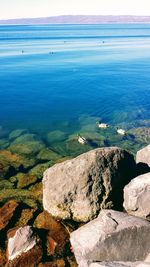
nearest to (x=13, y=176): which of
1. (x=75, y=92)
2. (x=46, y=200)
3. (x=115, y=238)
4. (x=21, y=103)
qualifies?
(x=46, y=200)

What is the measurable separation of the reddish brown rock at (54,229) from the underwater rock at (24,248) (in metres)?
0.66

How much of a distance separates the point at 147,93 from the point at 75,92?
28.0ft

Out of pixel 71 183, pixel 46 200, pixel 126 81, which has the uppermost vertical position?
pixel 71 183

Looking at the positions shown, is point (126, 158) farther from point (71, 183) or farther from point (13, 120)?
point (13, 120)

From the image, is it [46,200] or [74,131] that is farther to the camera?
[74,131]

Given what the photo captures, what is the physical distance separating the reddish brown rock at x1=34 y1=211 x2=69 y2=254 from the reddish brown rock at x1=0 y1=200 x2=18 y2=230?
46.5 inches

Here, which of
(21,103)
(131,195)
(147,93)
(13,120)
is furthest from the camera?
(147,93)

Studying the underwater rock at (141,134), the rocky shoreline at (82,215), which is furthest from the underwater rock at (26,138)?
the rocky shoreline at (82,215)

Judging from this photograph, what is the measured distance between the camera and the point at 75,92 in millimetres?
42031

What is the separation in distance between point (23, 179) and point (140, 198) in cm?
749

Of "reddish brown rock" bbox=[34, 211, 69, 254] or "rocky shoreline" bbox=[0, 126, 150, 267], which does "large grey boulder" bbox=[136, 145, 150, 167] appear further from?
"reddish brown rock" bbox=[34, 211, 69, 254]

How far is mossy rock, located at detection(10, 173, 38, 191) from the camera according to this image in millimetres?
18383

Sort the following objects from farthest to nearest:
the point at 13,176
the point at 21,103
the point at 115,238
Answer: the point at 21,103 → the point at 13,176 → the point at 115,238

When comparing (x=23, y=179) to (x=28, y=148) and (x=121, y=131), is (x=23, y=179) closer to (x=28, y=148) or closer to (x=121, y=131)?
(x=28, y=148)
